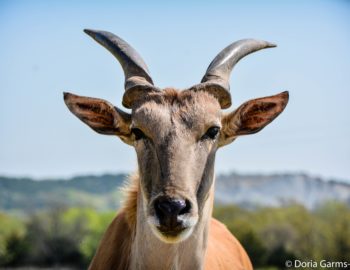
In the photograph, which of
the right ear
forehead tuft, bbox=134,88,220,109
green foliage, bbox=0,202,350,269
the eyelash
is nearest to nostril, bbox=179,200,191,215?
the eyelash

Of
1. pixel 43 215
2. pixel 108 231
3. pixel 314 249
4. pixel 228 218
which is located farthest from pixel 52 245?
pixel 108 231

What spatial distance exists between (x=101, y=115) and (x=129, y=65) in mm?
748

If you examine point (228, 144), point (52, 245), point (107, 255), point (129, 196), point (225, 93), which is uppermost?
point (225, 93)

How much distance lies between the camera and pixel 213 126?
8234 mm

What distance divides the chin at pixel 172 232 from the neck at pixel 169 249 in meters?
0.51

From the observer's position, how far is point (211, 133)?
8.24 meters

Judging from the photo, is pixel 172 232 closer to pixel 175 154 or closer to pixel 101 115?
pixel 175 154

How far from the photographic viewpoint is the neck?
26.6 feet

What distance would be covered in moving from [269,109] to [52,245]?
229 ft

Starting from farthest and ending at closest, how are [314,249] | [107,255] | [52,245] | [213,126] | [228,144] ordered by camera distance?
[52,245], [314,249], [107,255], [228,144], [213,126]

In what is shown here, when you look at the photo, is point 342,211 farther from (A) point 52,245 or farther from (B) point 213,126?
(B) point 213,126

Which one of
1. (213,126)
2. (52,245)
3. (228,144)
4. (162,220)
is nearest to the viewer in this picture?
(162,220)

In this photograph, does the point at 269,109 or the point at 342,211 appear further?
the point at 342,211

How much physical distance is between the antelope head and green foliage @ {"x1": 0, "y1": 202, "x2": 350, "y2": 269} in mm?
51632
